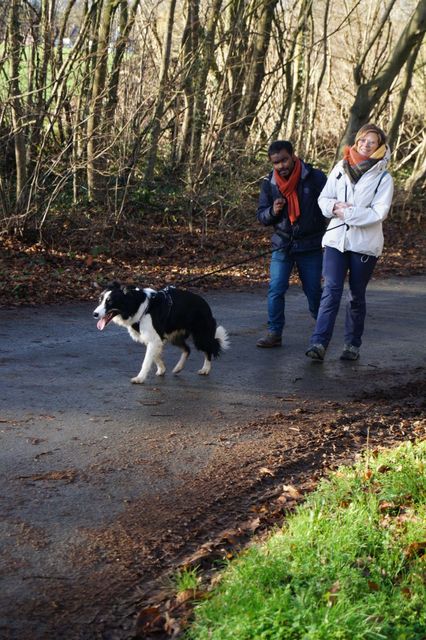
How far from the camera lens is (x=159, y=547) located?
4.97 meters

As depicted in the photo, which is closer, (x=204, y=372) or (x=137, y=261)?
(x=204, y=372)

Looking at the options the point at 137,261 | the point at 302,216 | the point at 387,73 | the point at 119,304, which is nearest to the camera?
the point at 119,304

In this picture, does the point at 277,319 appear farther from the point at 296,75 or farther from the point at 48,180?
the point at 296,75

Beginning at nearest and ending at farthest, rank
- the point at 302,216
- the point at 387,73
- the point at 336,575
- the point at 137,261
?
the point at 336,575 < the point at 302,216 < the point at 137,261 < the point at 387,73

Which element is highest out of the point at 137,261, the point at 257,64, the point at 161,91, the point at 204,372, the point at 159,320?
the point at 257,64

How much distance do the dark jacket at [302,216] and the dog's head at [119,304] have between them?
7.40 ft

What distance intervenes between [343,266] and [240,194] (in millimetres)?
9293

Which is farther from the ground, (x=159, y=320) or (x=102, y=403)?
(x=159, y=320)

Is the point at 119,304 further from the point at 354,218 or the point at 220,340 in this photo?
the point at 354,218

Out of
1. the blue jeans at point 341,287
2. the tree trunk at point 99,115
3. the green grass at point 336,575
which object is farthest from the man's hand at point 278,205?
the tree trunk at point 99,115

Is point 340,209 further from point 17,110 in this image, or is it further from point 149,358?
point 17,110

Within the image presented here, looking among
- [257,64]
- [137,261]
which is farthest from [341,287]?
[257,64]

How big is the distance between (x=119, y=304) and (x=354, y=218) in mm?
2593

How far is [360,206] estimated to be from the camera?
29.9 ft
